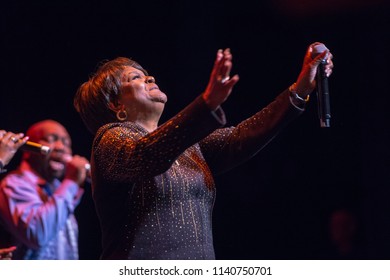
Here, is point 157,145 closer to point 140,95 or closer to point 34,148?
point 140,95

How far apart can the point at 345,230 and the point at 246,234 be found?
Result: 0.49 meters

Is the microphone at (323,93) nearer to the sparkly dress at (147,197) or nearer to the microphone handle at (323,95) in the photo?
the microphone handle at (323,95)

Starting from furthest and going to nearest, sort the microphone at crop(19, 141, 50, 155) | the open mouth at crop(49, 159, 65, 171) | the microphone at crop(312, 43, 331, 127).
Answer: the open mouth at crop(49, 159, 65, 171) < the microphone at crop(19, 141, 50, 155) < the microphone at crop(312, 43, 331, 127)

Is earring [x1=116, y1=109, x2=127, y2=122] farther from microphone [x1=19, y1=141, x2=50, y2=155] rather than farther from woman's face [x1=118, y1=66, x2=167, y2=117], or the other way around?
microphone [x1=19, y1=141, x2=50, y2=155]

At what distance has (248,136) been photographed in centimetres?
177

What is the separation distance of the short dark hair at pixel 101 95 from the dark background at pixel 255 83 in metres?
1.23

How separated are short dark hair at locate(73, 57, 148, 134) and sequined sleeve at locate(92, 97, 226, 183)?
0.24m

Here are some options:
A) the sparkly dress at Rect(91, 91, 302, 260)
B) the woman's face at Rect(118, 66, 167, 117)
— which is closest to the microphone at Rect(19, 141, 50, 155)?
the woman's face at Rect(118, 66, 167, 117)

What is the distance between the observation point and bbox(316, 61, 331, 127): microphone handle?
172 cm

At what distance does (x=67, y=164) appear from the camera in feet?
9.19

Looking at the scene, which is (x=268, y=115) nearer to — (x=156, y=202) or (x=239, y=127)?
(x=239, y=127)

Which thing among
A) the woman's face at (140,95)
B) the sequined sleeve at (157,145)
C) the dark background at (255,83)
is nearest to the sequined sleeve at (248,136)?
the woman's face at (140,95)

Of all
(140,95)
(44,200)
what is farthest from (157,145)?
(44,200)
